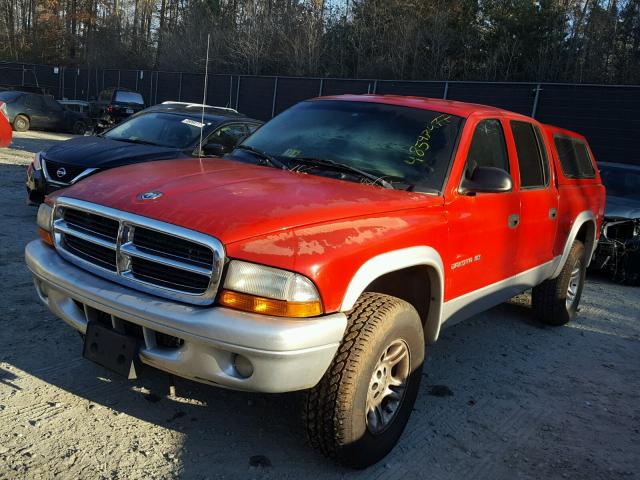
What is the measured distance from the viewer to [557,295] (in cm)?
544

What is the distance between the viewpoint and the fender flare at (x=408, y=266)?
2707 millimetres

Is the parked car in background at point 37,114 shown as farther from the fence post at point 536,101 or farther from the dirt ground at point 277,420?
the dirt ground at point 277,420

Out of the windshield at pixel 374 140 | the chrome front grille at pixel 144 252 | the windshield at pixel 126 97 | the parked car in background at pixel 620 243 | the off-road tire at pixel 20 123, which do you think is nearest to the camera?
the chrome front grille at pixel 144 252

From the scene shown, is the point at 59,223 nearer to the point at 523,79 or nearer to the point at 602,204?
the point at 602,204

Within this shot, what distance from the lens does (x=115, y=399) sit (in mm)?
3422

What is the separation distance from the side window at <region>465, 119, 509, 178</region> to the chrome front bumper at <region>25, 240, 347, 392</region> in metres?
1.73

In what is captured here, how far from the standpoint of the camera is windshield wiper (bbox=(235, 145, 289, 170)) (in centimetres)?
381

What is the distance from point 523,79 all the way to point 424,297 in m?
20.1

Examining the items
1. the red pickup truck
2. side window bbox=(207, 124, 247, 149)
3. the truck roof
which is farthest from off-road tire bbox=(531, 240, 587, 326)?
side window bbox=(207, 124, 247, 149)

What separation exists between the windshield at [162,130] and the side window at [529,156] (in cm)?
450

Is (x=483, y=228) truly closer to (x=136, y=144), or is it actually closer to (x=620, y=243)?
(x=620, y=243)

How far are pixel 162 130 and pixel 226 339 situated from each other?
6.17 m

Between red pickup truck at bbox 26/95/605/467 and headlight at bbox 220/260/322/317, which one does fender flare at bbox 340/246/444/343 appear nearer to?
red pickup truck at bbox 26/95/605/467

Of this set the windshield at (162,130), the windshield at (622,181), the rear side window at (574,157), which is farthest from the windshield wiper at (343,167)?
the windshield at (622,181)
